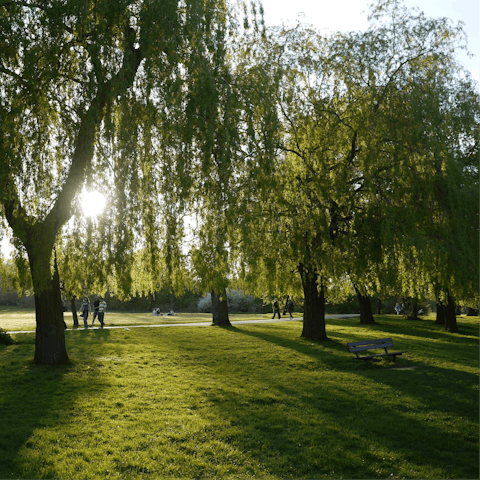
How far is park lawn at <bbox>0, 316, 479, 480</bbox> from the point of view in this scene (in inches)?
235

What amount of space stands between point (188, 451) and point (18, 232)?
502 centimetres

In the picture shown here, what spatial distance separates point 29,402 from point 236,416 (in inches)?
167

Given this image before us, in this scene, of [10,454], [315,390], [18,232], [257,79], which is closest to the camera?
[10,454]

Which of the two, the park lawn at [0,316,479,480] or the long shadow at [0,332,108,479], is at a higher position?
the long shadow at [0,332,108,479]

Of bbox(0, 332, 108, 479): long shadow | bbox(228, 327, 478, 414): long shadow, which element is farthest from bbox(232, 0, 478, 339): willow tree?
bbox(0, 332, 108, 479): long shadow

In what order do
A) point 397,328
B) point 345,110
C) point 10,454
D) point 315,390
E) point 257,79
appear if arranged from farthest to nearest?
point 397,328 → point 345,110 → point 315,390 → point 257,79 → point 10,454

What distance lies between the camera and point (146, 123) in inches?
295

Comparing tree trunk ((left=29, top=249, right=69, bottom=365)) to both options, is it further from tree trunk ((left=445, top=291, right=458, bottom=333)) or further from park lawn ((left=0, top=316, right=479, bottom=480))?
tree trunk ((left=445, top=291, right=458, bottom=333))

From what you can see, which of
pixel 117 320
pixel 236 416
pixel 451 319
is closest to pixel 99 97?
pixel 236 416

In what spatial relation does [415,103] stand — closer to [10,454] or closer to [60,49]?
[60,49]

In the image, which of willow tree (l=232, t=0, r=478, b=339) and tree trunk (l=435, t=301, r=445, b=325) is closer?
willow tree (l=232, t=0, r=478, b=339)

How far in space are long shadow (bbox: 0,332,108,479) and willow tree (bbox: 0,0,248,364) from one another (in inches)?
117

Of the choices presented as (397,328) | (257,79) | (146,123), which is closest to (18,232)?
(146,123)

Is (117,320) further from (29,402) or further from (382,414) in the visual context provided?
(382,414)
